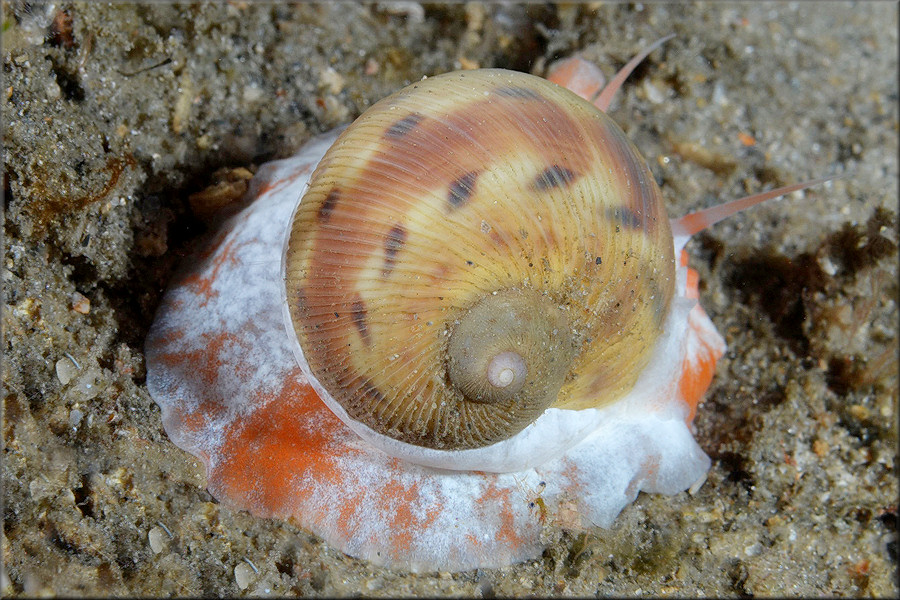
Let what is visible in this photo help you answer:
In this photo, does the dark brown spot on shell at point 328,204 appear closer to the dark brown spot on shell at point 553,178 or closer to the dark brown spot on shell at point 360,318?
the dark brown spot on shell at point 360,318

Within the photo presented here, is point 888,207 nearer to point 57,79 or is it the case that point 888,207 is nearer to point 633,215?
point 633,215

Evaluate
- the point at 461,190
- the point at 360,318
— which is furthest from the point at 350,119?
the point at 360,318

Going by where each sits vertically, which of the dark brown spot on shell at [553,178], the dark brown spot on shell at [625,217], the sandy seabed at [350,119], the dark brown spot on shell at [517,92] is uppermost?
the dark brown spot on shell at [517,92]

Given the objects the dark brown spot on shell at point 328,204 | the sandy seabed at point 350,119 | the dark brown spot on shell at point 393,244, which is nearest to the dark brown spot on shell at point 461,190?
the dark brown spot on shell at point 393,244

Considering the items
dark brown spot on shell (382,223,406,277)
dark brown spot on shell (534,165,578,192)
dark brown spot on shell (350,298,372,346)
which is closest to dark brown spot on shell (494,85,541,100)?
dark brown spot on shell (534,165,578,192)

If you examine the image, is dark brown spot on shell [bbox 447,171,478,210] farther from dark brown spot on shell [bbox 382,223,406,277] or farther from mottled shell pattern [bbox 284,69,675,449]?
dark brown spot on shell [bbox 382,223,406,277]

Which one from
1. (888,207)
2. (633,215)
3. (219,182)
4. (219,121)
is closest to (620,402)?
(633,215)

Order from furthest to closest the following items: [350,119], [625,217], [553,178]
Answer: [350,119]
[625,217]
[553,178]

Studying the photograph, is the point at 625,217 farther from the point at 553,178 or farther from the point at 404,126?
the point at 404,126
